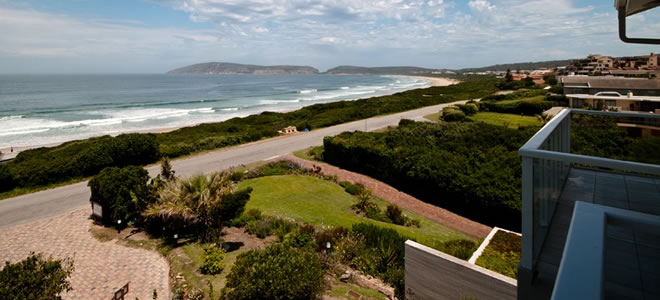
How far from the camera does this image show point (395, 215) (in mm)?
11812

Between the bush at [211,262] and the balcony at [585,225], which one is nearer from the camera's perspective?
the balcony at [585,225]

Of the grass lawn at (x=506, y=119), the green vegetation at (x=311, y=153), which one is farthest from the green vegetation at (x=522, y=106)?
the green vegetation at (x=311, y=153)

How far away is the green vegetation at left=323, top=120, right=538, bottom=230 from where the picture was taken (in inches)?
453

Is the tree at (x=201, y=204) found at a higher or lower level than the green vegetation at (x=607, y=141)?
lower

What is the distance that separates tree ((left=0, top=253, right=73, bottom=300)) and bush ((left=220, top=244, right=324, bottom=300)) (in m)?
2.86

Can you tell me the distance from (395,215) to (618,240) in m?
9.82

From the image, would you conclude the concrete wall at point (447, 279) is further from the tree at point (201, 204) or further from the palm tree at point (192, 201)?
the palm tree at point (192, 201)

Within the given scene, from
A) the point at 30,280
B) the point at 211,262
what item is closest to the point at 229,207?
the point at 211,262

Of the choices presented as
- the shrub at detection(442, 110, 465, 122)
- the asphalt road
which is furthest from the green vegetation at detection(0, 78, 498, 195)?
the shrub at detection(442, 110, 465, 122)

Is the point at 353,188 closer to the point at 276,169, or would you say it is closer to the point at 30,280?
the point at 276,169

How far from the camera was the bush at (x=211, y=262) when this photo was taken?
8.59 m

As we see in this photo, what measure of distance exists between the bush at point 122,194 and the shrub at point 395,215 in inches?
316

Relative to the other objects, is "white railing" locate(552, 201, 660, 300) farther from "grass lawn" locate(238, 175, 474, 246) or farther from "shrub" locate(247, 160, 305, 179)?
Result: "shrub" locate(247, 160, 305, 179)

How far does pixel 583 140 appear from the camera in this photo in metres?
5.87
